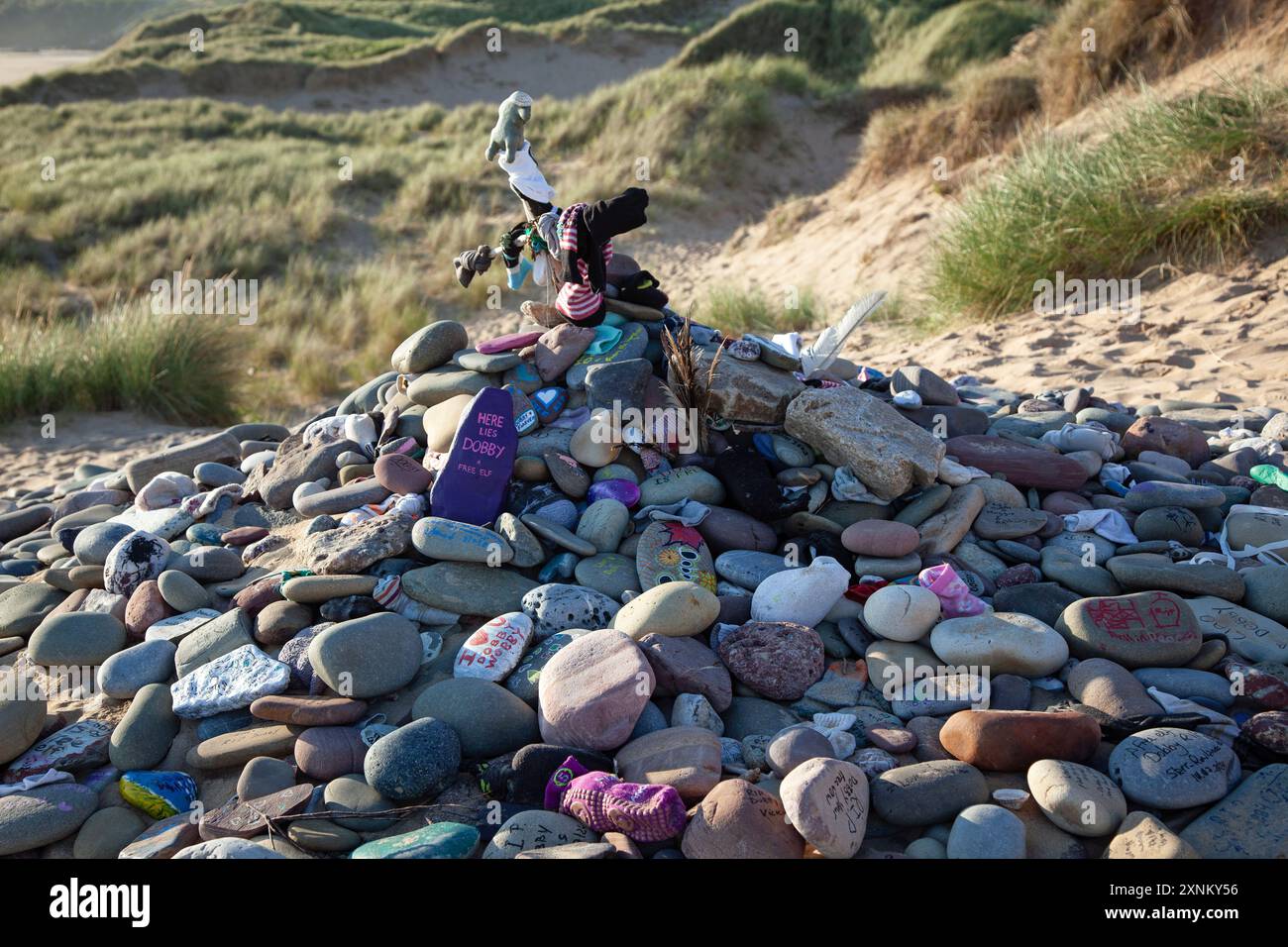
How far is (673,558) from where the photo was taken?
368cm

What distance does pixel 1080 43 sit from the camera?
10.3m

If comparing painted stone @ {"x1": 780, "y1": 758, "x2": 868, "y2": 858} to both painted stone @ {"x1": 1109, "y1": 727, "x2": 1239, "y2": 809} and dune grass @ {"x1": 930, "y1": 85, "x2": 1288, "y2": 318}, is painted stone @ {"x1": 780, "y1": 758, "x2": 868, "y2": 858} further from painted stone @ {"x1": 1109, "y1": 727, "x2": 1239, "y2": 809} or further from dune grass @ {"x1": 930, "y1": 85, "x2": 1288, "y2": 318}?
dune grass @ {"x1": 930, "y1": 85, "x2": 1288, "y2": 318}

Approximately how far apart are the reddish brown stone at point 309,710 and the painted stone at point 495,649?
0.36 meters

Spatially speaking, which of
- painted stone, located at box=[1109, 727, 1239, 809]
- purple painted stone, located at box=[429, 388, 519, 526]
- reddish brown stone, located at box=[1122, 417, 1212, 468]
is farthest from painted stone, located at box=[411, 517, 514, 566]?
reddish brown stone, located at box=[1122, 417, 1212, 468]

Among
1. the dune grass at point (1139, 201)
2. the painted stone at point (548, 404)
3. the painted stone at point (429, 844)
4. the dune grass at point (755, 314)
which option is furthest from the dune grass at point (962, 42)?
the painted stone at point (429, 844)

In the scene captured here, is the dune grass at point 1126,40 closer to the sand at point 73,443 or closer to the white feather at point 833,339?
the white feather at point 833,339

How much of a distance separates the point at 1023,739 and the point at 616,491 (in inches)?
71.3

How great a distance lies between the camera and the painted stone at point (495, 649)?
128 inches

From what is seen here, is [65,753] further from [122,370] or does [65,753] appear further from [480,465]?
[122,370]

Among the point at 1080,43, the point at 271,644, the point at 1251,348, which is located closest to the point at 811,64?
the point at 1080,43

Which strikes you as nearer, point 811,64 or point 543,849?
point 543,849

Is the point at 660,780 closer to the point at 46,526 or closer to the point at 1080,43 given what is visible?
the point at 46,526

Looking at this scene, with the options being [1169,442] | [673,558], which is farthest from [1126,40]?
[673,558]
